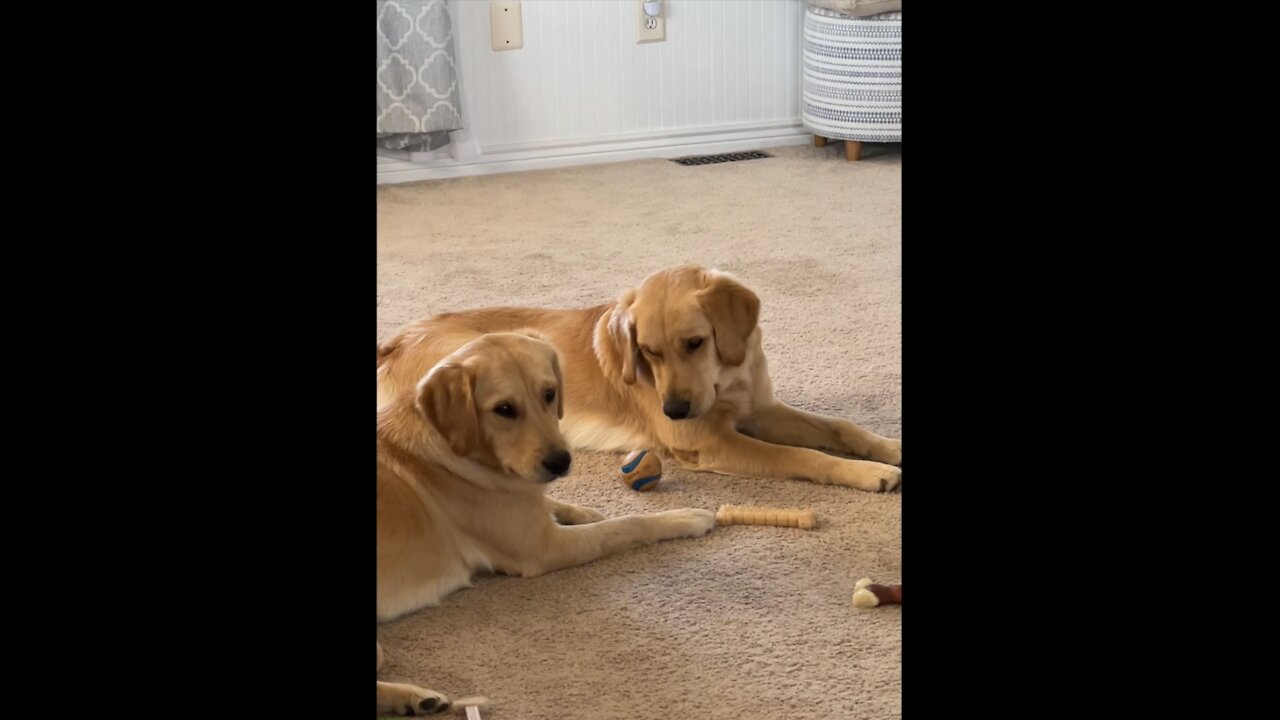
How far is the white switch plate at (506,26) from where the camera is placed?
4.44 metres

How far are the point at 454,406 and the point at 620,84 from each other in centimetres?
303

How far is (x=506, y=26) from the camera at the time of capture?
14.6 feet

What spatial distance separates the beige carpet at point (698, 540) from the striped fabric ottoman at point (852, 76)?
43cm

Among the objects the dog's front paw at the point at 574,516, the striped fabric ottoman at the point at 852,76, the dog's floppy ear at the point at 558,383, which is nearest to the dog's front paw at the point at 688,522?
the dog's front paw at the point at 574,516

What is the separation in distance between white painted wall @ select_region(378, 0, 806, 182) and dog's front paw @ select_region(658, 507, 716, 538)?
266cm

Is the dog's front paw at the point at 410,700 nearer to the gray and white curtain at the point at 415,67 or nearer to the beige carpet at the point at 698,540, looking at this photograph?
the beige carpet at the point at 698,540

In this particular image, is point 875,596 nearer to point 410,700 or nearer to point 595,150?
point 410,700

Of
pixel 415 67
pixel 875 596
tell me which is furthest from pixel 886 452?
pixel 415 67

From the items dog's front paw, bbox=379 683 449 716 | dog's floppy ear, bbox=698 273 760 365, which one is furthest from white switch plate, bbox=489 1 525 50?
dog's front paw, bbox=379 683 449 716

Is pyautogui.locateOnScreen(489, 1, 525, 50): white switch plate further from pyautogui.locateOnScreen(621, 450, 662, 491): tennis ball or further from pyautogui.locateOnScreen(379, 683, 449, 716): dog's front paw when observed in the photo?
pyautogui.locateOnScreen(379, 683, 449, 716): dog's front paw
